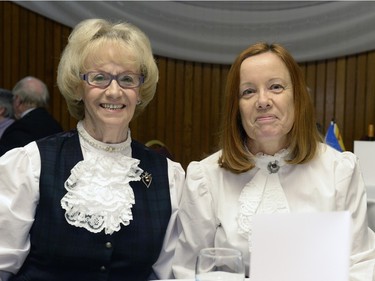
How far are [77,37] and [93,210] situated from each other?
1.95ft

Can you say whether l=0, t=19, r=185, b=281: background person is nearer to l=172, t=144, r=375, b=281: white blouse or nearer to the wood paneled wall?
l=172, t=144, r=375, b=281: white blouse

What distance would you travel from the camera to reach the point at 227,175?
Result: 1799 millimetres

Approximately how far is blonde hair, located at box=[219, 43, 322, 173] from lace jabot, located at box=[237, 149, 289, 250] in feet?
0.12

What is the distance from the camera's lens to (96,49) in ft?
5.68

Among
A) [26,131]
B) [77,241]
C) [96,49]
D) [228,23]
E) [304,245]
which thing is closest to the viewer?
[304,245]

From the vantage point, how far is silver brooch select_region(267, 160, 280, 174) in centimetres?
175

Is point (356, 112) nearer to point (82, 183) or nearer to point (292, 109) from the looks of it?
point (292, 109)

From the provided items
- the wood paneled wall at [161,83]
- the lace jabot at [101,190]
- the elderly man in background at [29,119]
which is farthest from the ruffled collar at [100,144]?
the wood paneled wall at [161,83]

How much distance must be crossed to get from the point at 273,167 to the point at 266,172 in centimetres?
3

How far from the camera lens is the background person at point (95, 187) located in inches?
64.0

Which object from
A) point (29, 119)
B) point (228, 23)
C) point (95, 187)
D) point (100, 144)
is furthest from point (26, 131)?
point (95, 187)

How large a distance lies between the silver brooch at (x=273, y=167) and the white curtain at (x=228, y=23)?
121 inches

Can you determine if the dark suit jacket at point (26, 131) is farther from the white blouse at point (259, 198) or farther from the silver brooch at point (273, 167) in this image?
the silver brooch at point (273, 167)

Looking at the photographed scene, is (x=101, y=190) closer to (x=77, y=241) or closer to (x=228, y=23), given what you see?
(x=77, y=241)
